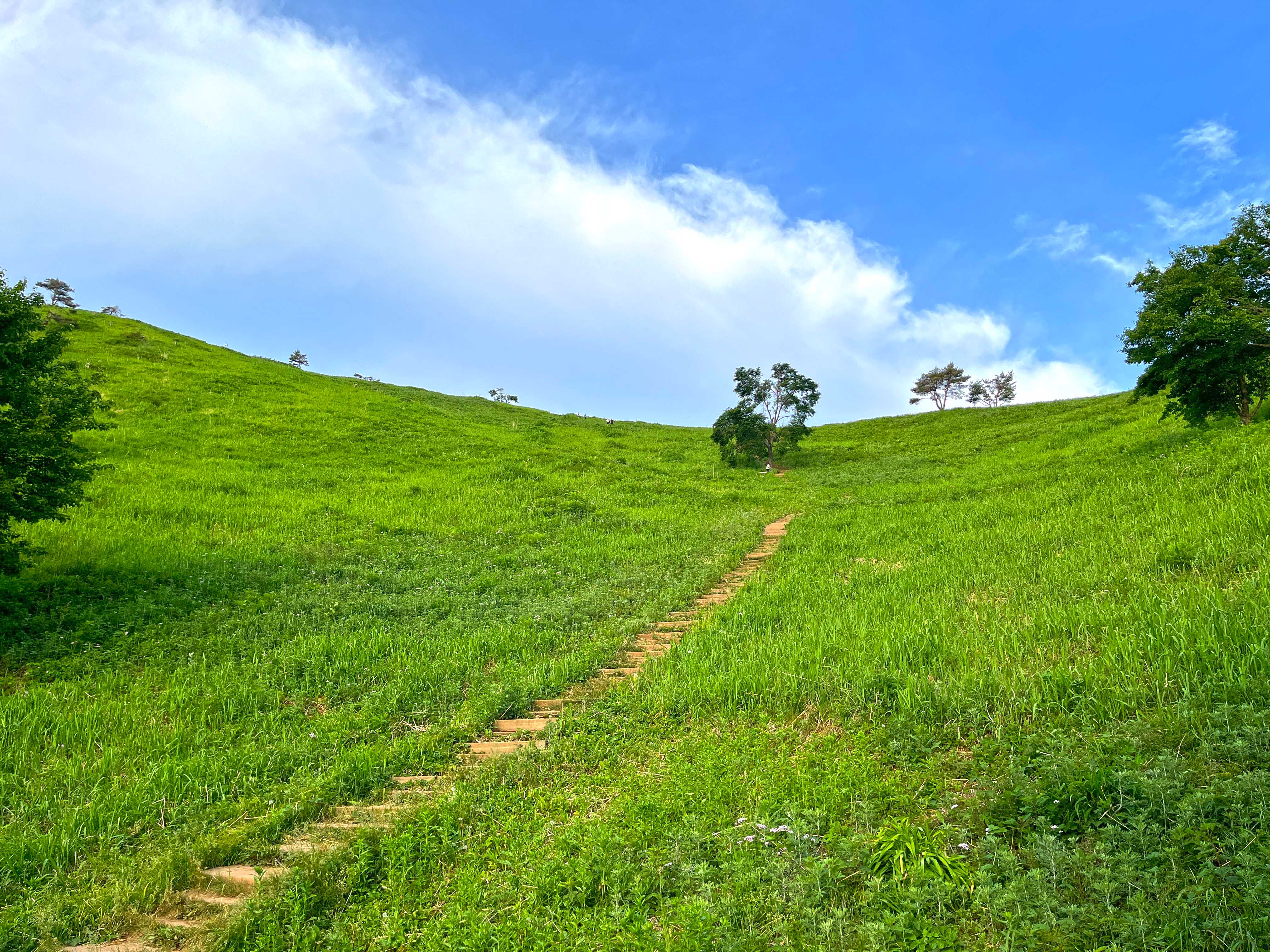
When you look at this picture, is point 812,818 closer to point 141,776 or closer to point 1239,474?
point 141,776

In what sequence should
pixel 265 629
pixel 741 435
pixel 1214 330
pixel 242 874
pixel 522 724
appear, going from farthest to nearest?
1. pixel 741 435
2. pixel 1214 330
3. pixel 265 629
4. pixel 522 724
5. pixel 242 874

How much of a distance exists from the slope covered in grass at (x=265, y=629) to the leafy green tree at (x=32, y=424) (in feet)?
5.14

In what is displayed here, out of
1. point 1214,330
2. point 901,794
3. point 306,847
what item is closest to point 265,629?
point 306,847

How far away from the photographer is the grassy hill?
364 centimetres

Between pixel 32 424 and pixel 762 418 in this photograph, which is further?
pixel 762 418

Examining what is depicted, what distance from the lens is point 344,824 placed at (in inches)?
219

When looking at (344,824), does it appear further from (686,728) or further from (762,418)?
(762,418)

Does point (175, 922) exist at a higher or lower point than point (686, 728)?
lower

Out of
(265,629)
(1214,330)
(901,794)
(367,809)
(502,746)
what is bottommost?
(367,809)

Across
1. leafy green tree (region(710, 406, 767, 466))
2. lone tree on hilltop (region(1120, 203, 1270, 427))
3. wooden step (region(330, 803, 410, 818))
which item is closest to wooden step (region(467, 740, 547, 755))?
wooden step (region(330, 803, 410, 818))

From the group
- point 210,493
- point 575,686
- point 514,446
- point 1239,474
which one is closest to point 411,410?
point 514,446

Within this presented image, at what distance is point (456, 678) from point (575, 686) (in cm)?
194

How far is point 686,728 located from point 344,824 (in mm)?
3525

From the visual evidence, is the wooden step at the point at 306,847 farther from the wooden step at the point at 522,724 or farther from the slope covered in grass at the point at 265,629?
the wooden step at the point at 522,724
